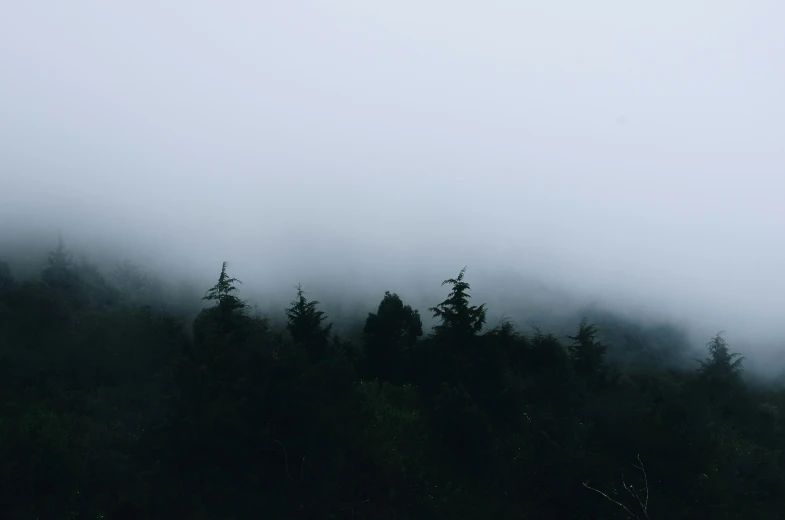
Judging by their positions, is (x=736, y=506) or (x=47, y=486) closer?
(x=47, y=486)

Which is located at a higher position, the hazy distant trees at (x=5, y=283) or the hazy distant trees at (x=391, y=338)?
the hazy distant trees at (x=5, y=283)

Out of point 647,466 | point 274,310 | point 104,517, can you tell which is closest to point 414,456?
point 647,466

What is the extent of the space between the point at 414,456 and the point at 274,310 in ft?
79.8

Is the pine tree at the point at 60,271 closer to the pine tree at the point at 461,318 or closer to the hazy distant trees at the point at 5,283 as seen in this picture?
the hazy distant trees at the point at 5,283

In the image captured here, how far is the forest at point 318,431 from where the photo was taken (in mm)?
20453

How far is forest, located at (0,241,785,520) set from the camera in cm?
2045

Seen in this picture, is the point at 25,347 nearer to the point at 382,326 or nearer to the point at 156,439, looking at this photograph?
the point at 156,439

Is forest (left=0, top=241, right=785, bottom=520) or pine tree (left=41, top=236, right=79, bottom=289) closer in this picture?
forest (left=0, top=241, right=785, bottom=520)

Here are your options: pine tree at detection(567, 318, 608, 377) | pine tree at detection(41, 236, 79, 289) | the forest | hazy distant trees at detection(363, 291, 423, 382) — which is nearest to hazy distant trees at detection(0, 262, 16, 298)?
the forest

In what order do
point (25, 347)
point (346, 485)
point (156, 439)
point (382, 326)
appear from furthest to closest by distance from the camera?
point (382, 326) < point (25, 347) < point (346, 485) < point (156, 439)

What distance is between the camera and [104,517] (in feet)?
61.3

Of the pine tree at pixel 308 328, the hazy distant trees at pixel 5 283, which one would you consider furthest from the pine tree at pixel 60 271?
the pine tree at pixel 308 328

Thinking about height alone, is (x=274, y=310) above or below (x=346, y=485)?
above

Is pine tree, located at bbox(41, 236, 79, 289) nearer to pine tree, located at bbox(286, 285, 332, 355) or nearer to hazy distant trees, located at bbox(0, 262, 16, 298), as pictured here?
hazy distant trees, located at bbox(0, 262, 16, 298)
